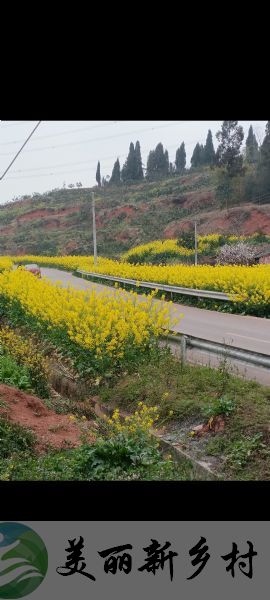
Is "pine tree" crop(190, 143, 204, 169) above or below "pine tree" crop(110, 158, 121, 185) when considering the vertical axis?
above

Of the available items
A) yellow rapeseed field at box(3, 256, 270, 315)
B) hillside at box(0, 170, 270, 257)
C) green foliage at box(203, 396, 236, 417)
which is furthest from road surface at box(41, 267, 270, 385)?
hillside at box(0, 170, 270, 257)

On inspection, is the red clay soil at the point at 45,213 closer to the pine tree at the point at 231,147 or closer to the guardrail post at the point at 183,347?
the pine tree at the point at 231,147

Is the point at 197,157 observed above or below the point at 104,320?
above

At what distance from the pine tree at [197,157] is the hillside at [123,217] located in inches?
238

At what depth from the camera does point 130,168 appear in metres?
86.1

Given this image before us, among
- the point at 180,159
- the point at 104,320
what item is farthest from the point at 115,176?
the point at 104,320

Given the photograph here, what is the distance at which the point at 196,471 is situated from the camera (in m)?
5.26

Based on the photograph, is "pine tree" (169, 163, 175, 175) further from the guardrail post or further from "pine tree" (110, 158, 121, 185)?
the guardrail post

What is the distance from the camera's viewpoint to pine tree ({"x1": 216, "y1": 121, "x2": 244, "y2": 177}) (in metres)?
58.8

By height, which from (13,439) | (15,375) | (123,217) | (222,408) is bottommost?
(13,439)

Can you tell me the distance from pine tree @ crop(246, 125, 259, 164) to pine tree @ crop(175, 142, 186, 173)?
1147cm

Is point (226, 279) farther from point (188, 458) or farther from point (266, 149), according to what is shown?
point (266, 149)

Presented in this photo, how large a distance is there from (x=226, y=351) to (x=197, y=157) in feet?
280

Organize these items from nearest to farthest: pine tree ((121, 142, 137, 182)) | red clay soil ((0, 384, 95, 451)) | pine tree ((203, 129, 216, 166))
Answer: red clay soil ((0, 384, 95, 451)) < pine tree ((121, 142, 137, 182)) < pine tree ((203, 129, 216, 166))
